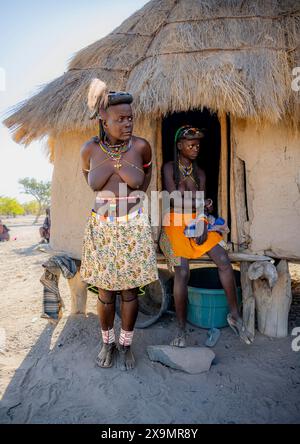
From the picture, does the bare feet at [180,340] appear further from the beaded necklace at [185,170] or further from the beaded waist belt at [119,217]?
the beaded necklace at [185,170]

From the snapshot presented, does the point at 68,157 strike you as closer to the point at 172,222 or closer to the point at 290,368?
the point at 172,222

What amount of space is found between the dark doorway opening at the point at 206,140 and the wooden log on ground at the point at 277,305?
162 cm

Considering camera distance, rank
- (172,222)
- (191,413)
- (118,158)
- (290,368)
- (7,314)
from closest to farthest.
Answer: (191,413) < (118,158) < (290,368) < (172,222) < (7,314)

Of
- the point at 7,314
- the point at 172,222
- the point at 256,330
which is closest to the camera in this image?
the point at 172,222

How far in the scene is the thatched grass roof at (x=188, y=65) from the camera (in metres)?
3.14

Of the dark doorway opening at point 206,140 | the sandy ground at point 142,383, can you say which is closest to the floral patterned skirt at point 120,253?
the sandy ground at point 142,383

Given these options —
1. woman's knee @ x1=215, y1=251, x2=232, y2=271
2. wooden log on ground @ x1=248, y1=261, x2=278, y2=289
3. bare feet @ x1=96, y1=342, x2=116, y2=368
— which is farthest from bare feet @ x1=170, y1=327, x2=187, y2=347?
wooden log on ground @ x1=248, y1=261, x2=278, y2=289

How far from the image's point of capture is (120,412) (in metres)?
2.44

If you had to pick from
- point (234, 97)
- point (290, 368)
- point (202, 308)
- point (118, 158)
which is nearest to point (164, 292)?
point (202, 308)

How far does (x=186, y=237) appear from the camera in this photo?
3.26 metres

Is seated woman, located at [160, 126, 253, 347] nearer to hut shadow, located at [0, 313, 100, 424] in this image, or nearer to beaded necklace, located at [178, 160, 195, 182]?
beaded necklace, located at [178, 160, 195, 182]

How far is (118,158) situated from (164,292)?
180 centimetres

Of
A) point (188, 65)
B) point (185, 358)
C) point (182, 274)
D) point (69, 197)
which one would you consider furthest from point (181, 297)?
point (188, 65)

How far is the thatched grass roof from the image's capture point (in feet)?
10.3
